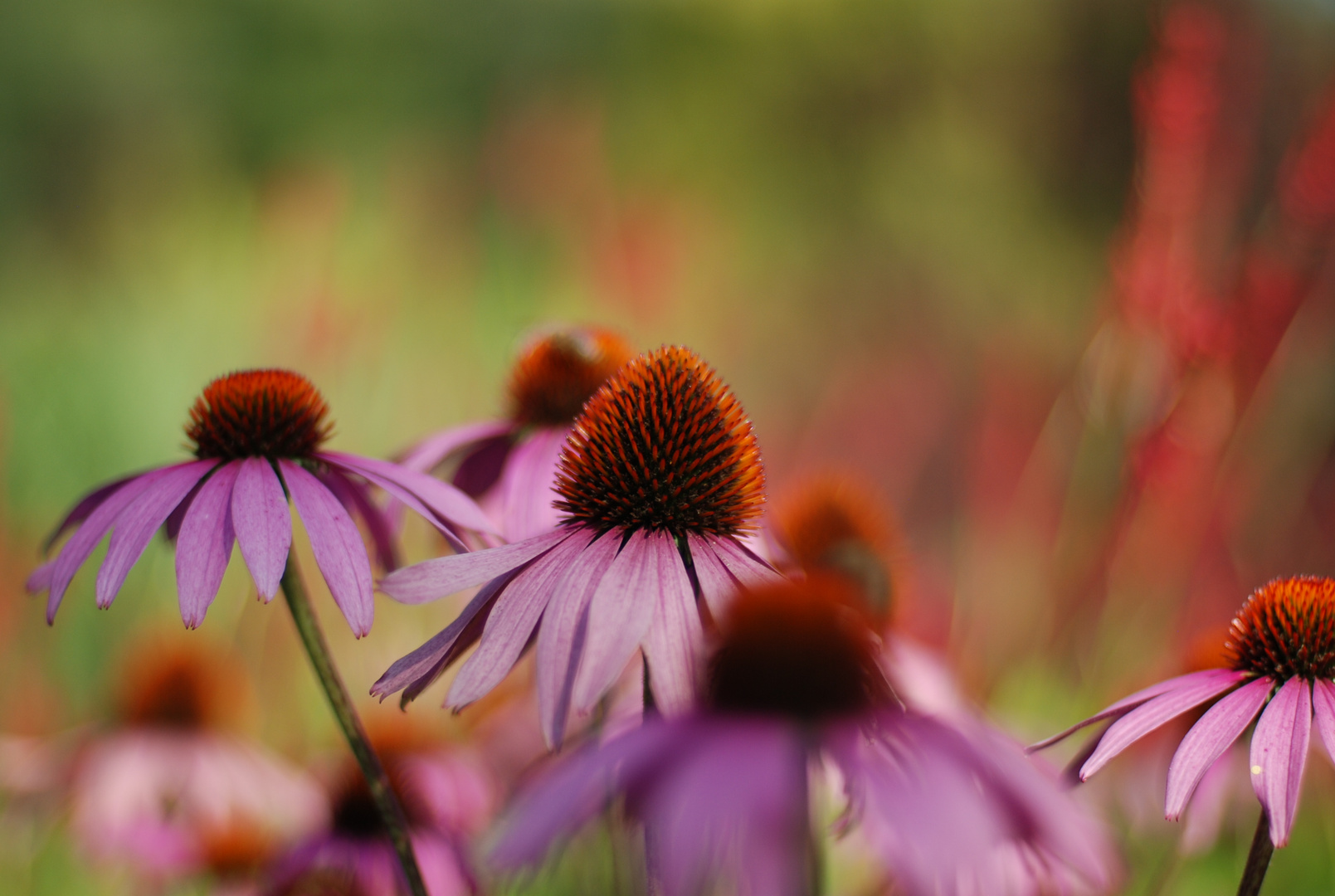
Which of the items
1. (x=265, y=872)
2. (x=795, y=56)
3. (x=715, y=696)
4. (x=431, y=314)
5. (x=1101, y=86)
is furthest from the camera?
(x=795, y=56)

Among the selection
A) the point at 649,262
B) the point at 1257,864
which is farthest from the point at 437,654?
the point at 649,262

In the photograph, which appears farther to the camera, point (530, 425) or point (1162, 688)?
point (530, 425)

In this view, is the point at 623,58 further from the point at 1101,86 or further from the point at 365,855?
the point at 365,855

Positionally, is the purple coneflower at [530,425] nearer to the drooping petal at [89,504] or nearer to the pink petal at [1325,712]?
the drooping petal at [89,504]

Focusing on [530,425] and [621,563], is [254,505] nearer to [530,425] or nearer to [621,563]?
[621,563]

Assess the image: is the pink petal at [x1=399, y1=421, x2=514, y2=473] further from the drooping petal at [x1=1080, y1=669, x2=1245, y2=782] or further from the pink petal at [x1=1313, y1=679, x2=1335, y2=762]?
the pink petal at [x1=1313, y1=679, x2=1335, y2=762]

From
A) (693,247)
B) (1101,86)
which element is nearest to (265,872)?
(693,247)
